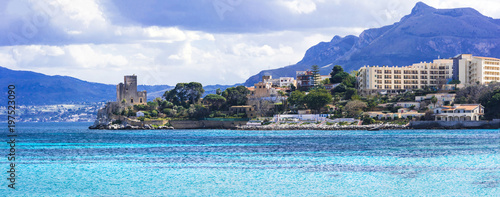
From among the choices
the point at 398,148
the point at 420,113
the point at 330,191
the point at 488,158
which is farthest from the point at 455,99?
the point at 330,191

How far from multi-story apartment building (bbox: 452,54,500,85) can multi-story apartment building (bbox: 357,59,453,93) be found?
2.52 metres

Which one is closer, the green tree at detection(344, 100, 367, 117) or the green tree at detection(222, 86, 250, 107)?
the green tree at detection(344, 100, 367, 117)

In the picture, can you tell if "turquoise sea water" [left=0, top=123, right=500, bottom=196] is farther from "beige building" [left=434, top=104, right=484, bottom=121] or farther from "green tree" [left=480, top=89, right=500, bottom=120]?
"green tree" [left=480, top=89, right=500, bottom=120]

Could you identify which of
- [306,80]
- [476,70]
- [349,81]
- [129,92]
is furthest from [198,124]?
[476,70]

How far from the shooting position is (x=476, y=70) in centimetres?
11900

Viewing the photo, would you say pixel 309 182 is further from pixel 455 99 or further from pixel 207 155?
pixel 455 99

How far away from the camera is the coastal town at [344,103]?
93.3 meters

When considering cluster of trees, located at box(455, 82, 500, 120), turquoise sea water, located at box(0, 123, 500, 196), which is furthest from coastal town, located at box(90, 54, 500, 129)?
turquoise sea water, located at box(0, 123, 500, 196)

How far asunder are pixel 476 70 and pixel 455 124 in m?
35.7

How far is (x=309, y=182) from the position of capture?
29953 millimetres

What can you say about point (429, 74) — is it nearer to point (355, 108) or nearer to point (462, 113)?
point (355, 108)

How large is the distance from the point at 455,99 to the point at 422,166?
2805 inches

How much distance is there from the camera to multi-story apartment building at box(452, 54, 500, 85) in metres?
118

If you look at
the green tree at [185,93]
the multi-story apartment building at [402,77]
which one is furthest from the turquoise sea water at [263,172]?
the green tree at [185,93]
